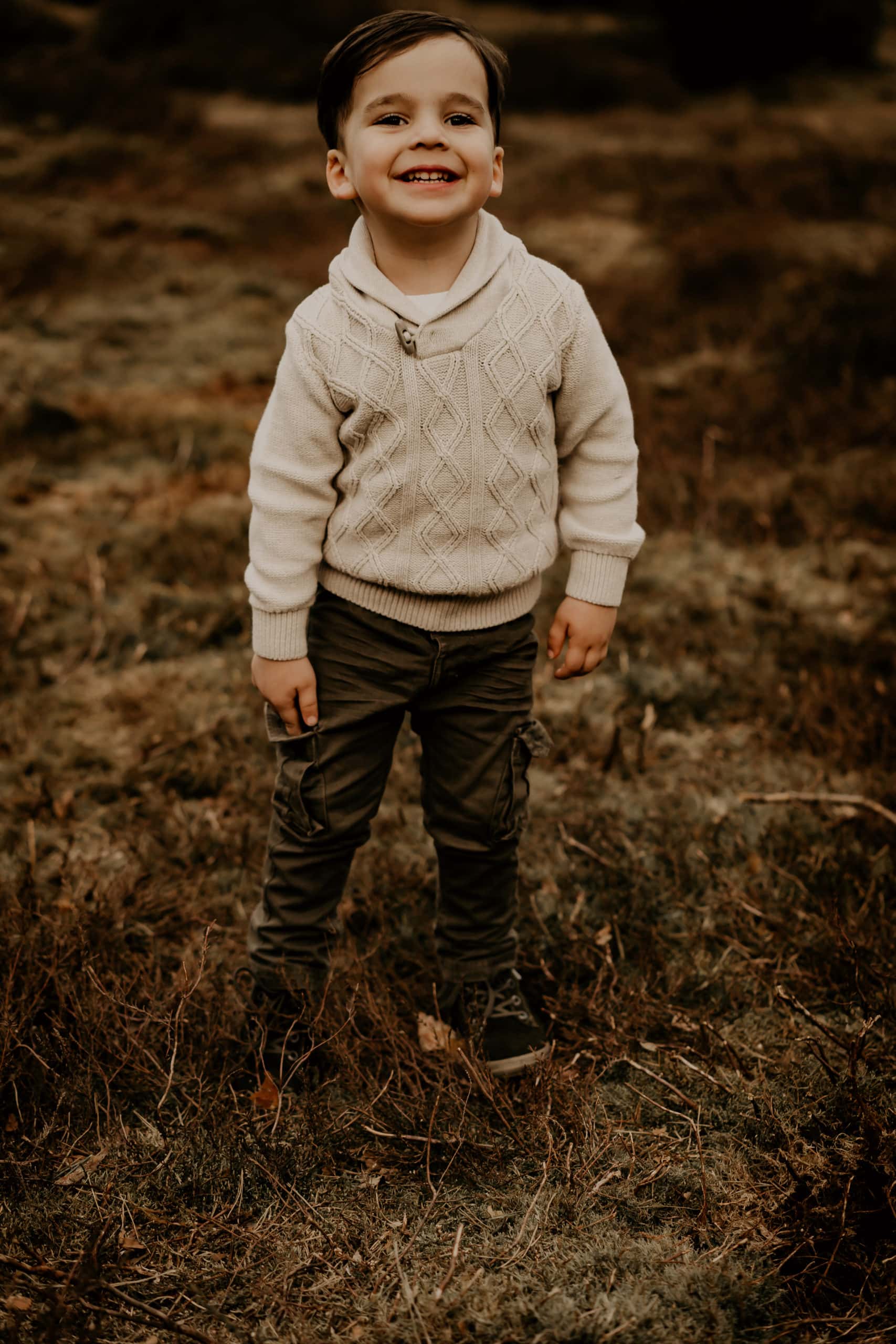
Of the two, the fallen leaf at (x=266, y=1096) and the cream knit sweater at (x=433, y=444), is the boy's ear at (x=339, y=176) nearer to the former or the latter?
the cream knit sweater at (x=433, y=444)

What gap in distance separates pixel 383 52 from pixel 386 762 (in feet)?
4.17

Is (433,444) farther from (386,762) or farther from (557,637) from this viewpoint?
(386,762)

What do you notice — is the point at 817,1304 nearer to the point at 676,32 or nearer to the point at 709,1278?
the point at 709,1278

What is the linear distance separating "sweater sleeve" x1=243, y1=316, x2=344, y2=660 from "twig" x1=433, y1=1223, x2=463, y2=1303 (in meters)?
1.05

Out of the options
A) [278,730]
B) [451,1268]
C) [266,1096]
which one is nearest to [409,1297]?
[451,1268]

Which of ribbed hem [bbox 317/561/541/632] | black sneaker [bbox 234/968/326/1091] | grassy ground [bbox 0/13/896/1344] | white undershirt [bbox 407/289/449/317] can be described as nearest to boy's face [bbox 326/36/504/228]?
white undershirt [bbox 407/289/449/317]

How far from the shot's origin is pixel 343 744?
2.10m

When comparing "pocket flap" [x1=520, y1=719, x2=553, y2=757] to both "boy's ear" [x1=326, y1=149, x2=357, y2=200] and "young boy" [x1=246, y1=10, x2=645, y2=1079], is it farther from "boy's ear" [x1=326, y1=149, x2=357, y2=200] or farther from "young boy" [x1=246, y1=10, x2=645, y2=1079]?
"boy's ear" [x1=326, y1=149, x2=357, y2=200]

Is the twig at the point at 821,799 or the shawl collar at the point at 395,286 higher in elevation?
the shawl collar at the point at 395,286

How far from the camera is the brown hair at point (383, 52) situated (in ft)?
5.90

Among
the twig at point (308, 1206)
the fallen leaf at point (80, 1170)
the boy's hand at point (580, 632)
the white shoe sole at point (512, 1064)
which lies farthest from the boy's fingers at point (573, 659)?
the fallen leaf at point (80, 1170)

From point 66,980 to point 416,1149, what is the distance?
0.81m

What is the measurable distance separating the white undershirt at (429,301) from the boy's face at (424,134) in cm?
12

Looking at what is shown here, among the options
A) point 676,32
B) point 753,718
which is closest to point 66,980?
point 753,718
